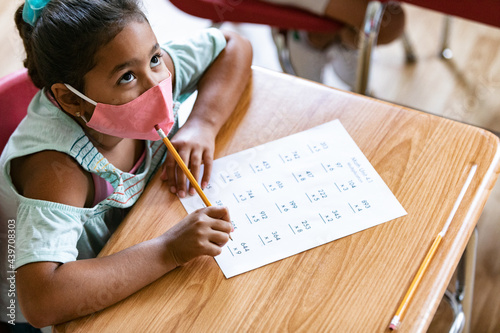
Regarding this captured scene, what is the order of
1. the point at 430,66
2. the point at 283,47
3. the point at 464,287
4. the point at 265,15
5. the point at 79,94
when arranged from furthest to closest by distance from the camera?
the point at 430,66
the point at 283,47
the point at 265,15
the point at 464,287
the point at 79,94

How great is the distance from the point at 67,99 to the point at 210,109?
0.27 meters

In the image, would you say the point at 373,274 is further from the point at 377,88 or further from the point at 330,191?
the point at 377,88

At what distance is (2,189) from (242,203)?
1.42ft

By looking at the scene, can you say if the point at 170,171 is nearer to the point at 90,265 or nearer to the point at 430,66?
the point at 90,265

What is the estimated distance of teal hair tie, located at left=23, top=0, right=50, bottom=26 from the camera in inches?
33.6

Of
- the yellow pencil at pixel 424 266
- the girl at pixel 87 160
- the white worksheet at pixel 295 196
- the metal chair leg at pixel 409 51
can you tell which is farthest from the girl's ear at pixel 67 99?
the metal chair leg at pixel 409 51

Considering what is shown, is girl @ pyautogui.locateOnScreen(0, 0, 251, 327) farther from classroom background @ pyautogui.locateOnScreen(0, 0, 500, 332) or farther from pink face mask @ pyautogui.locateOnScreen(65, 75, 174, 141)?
classroom background @ pyautogui.locateOnScreen(0, 0, 500, 332)

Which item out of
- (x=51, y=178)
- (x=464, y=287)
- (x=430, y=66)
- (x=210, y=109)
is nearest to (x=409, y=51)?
(x=430, y=66)

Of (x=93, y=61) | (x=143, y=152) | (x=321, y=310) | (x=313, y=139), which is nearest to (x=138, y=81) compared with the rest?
(x=93, y=61)


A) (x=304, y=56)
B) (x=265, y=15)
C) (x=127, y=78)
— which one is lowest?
(x=304, y=56)

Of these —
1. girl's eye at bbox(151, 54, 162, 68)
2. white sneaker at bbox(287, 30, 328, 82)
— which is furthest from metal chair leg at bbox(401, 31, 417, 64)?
girl's eye at bbox(151, 54, 162, 68)

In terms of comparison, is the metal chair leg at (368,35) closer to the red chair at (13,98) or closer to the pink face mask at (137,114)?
the pink face mask at (137,114)

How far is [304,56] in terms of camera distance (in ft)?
6.29

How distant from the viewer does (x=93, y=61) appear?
861 millimetres
